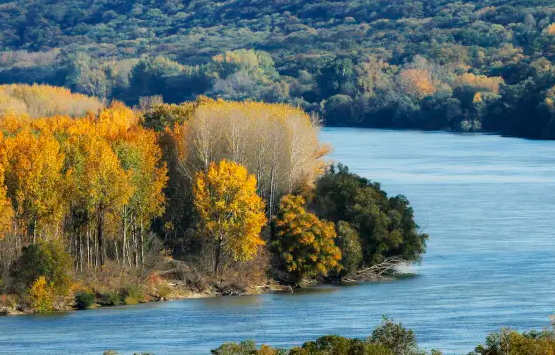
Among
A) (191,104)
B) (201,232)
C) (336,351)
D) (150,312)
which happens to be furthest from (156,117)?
(336,351)

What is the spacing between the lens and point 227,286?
57625 mm

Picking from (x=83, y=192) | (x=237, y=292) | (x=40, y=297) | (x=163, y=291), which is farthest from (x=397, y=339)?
(x=83, y=192)

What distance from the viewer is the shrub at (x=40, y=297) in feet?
172

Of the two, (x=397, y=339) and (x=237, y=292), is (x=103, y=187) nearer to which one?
(x=237, y=292)

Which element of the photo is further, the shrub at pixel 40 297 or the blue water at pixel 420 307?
the shrub at pixel 40 297

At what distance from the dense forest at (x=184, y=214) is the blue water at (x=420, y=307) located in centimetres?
158

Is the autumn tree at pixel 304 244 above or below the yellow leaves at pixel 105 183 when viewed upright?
below

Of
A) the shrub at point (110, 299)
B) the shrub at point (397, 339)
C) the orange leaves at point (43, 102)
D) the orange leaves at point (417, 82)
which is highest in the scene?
the orange leaves at point (43, 102)

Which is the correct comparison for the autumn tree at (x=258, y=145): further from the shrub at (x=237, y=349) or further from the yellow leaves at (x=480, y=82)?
the yellow leaves at (x=480, y=82)

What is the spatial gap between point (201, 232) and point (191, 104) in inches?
656

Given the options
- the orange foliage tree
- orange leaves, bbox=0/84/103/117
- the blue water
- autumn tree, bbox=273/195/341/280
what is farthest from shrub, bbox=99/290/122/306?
orange leaves, bbox=0/84/103/117

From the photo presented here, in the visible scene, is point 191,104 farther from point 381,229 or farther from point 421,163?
point 421,163

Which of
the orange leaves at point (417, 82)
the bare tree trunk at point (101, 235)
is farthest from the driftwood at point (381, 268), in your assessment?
the orange leaves at point (417, 82)

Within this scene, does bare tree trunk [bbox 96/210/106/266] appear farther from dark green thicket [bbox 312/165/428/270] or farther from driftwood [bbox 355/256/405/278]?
driftwood [bbox 355/256/405/278]
